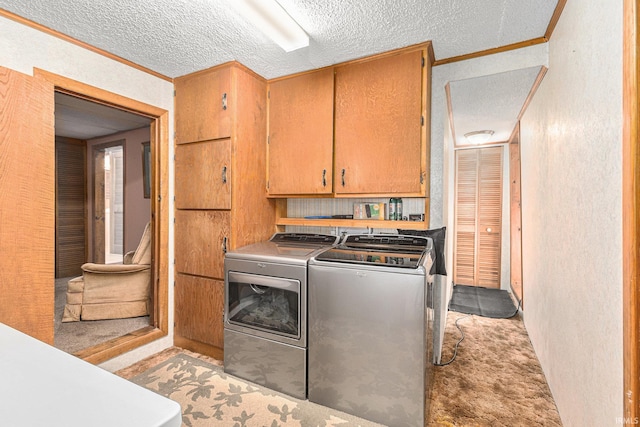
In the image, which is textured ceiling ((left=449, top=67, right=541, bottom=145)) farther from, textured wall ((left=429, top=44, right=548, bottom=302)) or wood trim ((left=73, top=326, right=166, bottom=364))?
wood trim ((left=73, top=326, right=166, bottom=364))

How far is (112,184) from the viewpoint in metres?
5.92

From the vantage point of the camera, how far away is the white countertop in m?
0.45

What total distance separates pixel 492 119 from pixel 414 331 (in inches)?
112

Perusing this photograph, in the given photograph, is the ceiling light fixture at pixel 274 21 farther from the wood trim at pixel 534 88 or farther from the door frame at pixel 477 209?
the door frame at pixel 477 209

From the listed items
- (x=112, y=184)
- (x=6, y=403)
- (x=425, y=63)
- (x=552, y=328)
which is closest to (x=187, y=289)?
(x=6, y=403)

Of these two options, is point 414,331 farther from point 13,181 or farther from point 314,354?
point 13,181

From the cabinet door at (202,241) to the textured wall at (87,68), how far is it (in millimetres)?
127

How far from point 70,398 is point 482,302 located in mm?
Answer: 4419

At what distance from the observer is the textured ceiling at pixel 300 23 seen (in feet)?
5.61

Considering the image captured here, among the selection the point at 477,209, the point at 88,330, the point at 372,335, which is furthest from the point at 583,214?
the point at 88,330

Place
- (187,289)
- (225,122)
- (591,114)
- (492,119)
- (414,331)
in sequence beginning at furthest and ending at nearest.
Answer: (492,119) < (187,289) < (225,122) < (414,331) < (591,114)

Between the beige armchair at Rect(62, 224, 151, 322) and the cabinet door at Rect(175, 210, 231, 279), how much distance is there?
95 cm

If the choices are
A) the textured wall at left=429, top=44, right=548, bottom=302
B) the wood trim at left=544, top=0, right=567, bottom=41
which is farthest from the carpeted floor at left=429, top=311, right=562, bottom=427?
the wood trim at left=544, top=0, right=567, bottom=41

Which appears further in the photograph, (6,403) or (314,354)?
(314,354)
